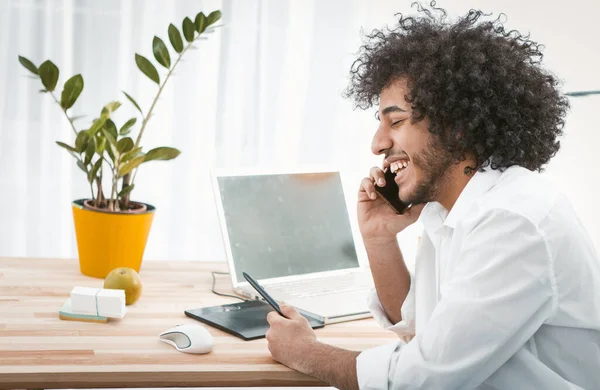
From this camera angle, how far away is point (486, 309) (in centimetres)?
113

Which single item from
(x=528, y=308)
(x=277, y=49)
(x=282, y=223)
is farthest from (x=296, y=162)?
(x=528, y=308)

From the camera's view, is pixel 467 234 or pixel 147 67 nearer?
pixel 467 234

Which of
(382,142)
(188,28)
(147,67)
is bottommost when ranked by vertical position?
(382,142)

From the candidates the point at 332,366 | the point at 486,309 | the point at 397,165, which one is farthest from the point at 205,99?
the point at 486,309

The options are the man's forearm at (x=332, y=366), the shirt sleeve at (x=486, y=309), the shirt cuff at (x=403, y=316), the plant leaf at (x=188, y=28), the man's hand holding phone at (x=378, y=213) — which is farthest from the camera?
the plant leaf at (x=188, y=28)

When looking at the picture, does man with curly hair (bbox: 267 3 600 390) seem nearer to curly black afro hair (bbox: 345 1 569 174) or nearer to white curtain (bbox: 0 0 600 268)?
curly black afro hair (bbox: 345 1 569 174)

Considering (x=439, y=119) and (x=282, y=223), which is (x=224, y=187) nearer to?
(x=282, y=223)

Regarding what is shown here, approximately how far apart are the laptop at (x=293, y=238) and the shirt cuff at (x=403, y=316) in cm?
6

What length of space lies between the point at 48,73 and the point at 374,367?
3.42ft

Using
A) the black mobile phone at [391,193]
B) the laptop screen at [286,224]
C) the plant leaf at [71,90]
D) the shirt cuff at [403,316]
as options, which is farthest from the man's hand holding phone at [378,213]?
the plant leaf at [71,90]

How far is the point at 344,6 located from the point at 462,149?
1596 millimetres

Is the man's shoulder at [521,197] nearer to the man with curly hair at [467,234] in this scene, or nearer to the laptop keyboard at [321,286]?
the man with curly hair at [467,234]

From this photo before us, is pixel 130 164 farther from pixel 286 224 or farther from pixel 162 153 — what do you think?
pixel 286 224

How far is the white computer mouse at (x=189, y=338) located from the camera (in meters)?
1.33
